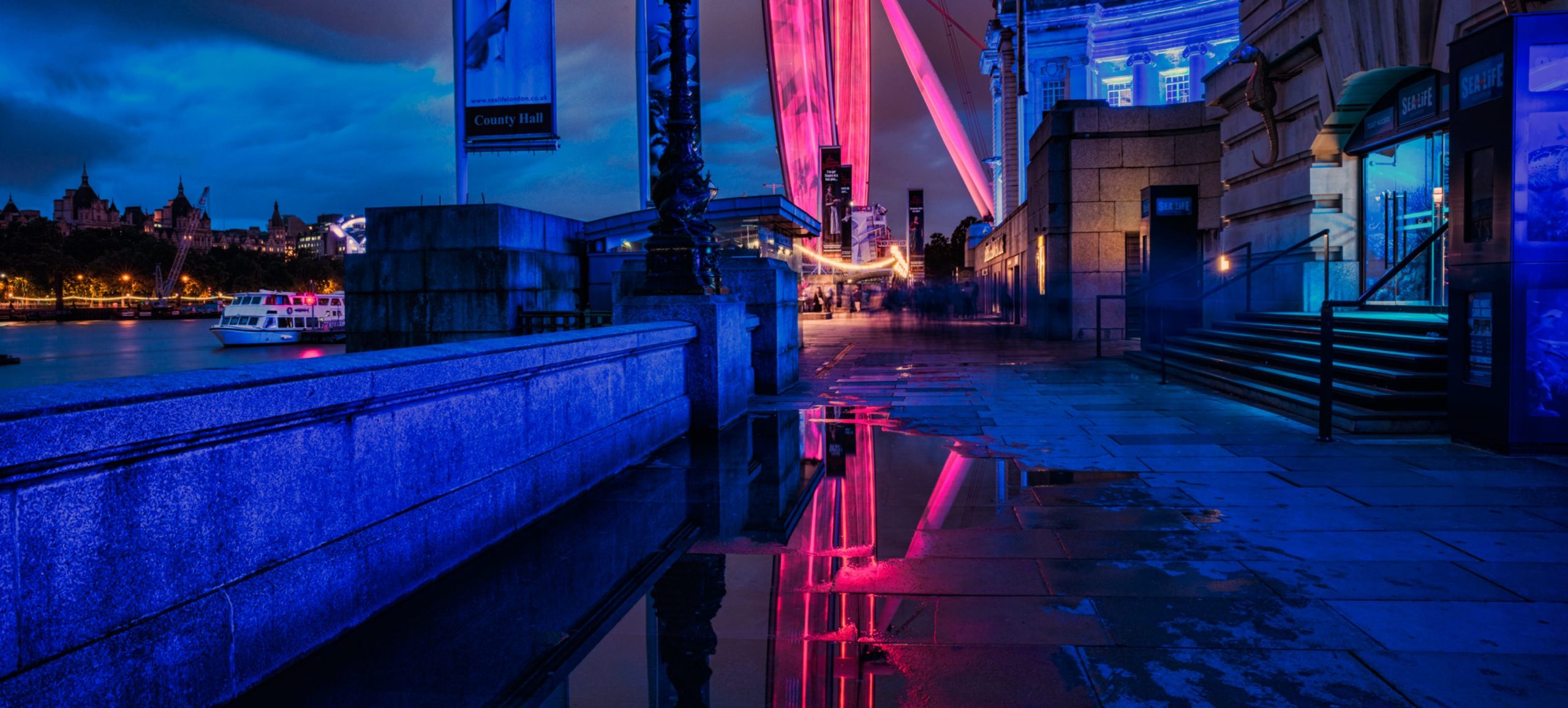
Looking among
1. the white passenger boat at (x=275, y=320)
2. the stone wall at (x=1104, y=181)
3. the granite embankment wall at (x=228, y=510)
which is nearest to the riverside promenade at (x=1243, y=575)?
the granite embankment wall at (x=228, y=510)

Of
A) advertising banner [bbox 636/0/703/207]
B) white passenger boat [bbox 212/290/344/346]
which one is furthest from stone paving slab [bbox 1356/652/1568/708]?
white passenger boat [bbox 212/290/344/346]

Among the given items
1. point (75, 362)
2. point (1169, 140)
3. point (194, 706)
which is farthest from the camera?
point (75, 362)

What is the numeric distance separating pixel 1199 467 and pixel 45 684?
7.22 m

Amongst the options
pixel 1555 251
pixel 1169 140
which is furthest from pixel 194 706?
pixel 1169 140

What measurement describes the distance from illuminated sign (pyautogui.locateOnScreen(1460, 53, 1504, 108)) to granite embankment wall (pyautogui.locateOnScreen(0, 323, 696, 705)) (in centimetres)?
783

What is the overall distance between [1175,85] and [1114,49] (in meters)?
4.49

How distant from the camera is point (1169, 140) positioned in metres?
24.2

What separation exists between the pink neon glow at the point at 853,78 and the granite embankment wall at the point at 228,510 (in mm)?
92910

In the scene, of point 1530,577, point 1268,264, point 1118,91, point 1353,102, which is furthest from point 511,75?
point 1118,91

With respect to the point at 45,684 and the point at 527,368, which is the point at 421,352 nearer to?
the point at 527,368

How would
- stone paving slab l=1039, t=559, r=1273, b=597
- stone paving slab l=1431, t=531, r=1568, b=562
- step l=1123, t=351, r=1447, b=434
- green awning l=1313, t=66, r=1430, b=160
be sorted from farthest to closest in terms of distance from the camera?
green awning l=1313, t=66, r=1430, b=160 → step l=1123, t=351, r=1447, b=434 → stone paving slab l=1431, t=531, r=1568, b=562 → stone paving slab l=1039, t=559, r=1273, b=597

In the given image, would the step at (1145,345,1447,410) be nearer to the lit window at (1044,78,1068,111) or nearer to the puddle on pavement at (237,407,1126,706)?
the puddle on pavement at (237,407,1126,706)

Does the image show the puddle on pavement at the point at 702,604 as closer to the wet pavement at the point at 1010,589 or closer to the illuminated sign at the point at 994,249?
the wet pavement at the point at 1010,589

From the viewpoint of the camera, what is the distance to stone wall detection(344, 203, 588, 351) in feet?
64.6
